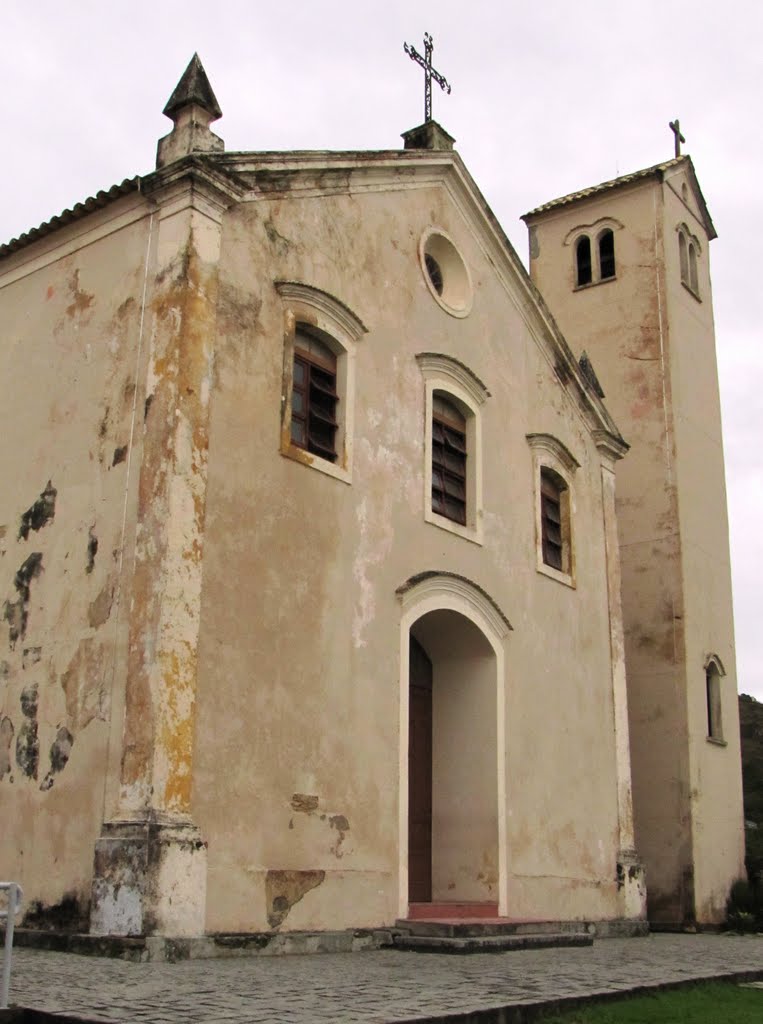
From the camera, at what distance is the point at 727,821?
20.0m

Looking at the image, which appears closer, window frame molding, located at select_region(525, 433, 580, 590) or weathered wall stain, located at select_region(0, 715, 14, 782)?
weathered wall stain, located at select_region(0, 715, 14, 782)

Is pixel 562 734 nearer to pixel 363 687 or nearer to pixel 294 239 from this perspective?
pixel 363 687

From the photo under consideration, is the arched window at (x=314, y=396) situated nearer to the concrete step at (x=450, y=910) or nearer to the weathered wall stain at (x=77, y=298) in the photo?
the weathered wall stain at (x=77, y=298)

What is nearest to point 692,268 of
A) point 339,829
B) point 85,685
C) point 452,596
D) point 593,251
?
point 593,251

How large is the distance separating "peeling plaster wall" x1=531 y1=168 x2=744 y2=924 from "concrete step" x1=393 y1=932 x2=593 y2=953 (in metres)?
6.79

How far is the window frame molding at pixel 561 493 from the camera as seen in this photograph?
647 inches

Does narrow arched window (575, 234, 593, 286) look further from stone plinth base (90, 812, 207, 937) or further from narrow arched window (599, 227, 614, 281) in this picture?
stone plinth base (90, 812, 207, 937)

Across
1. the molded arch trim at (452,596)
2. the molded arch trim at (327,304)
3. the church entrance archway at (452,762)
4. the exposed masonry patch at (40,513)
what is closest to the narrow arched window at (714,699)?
the molded arch trim at (452,596)

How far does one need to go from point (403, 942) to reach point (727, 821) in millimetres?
10076

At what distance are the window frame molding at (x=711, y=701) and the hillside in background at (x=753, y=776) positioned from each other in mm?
2371

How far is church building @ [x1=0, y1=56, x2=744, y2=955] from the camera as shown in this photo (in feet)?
34.0

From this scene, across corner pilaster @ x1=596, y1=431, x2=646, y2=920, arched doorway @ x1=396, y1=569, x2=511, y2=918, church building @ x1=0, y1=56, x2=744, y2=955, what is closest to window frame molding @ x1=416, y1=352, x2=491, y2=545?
church building @ x1=0, y1=56, x2=744, y2=955

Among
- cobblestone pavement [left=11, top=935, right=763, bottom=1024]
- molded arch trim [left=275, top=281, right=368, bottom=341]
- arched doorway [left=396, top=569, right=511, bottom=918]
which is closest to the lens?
cobblestone pavement [left=11, top=935, right=763, bottom=1024]

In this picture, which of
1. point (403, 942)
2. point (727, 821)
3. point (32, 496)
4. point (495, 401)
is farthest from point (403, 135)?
point (727, 821)
